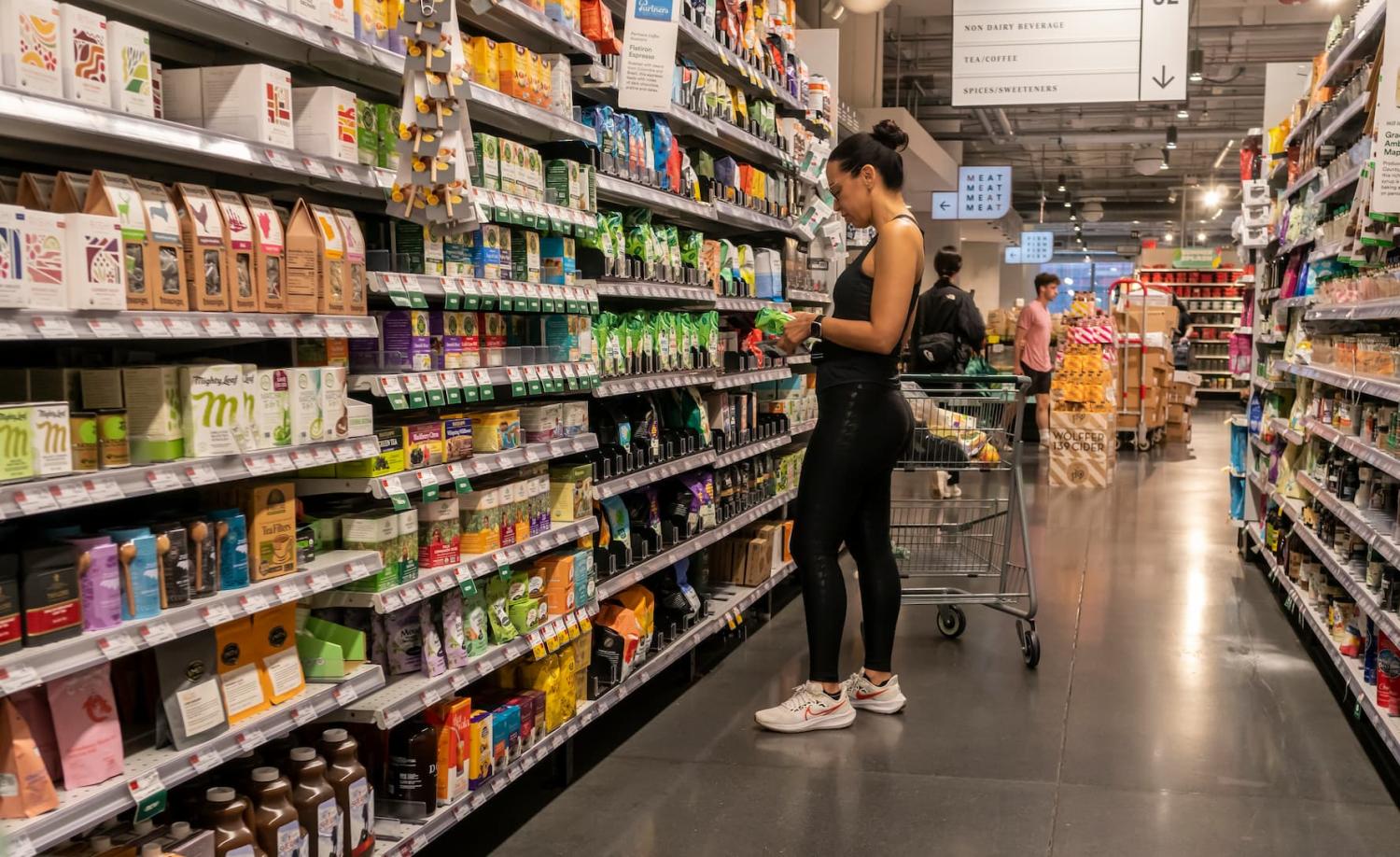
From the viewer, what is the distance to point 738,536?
18.1 feet

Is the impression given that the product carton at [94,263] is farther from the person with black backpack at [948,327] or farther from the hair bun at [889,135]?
the person with black backpack at [948,327]

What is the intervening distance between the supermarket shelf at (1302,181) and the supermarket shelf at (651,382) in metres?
3.09

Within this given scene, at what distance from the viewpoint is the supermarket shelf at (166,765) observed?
194cm

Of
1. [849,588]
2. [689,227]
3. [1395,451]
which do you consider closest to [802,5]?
[689,227]

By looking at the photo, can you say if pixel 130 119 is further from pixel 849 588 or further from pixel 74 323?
pixel 849 588

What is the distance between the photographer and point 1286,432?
5910 mm

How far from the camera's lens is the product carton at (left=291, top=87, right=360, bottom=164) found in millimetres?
2555

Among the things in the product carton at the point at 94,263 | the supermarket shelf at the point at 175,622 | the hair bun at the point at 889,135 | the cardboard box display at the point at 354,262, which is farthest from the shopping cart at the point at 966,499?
the product carton at the point at 94,263

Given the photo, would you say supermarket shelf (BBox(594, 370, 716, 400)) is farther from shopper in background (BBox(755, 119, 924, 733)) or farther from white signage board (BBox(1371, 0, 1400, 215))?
white signage board (BBox(1371, 0, 1400, 215))

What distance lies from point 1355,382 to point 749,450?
7.45 ft

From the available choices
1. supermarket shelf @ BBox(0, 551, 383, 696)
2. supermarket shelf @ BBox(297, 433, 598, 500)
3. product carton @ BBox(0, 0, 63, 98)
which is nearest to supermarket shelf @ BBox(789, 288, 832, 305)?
supermarket shelf @ BBox(297, 433, 598, 500)

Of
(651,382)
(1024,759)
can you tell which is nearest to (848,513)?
(651,382)

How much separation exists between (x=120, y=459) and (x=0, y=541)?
0.86 feet

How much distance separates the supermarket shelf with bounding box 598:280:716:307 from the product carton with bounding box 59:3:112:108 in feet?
6.38
